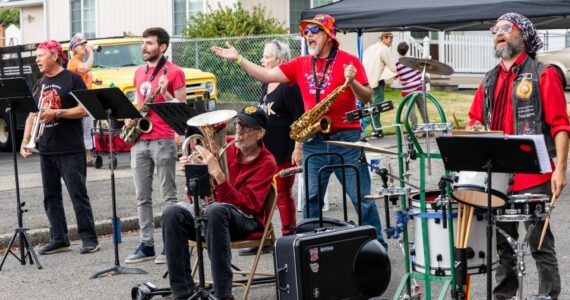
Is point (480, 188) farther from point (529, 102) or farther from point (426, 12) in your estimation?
point (426, 12)

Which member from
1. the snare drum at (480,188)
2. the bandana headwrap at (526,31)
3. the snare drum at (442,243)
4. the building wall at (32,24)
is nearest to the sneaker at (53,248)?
the snare drum at (442,243)

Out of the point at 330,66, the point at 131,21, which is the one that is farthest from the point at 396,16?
the point at 131,21

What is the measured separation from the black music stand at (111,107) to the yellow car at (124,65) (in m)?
8.66

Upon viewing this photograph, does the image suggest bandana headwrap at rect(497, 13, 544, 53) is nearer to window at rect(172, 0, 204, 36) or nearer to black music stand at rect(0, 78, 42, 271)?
black music stand at rect(0, 78, 42, 271)

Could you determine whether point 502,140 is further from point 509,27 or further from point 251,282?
point 251,282

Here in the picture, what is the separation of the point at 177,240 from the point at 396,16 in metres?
5.02

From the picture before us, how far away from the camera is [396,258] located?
8805 mm

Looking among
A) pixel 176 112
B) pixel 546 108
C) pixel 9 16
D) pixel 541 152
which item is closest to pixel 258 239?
pixel 176 112

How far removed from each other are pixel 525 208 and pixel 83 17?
965 inches

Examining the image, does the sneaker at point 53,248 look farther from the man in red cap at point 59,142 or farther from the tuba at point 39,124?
the tuba at point 39,124

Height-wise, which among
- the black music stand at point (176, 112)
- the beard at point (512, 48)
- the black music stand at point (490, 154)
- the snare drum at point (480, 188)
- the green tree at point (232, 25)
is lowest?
the snare drum at point (480, 188)

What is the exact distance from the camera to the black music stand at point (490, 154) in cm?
539

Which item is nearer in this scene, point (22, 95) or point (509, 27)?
point (509, 27)

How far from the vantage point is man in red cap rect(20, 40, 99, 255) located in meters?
9.12
